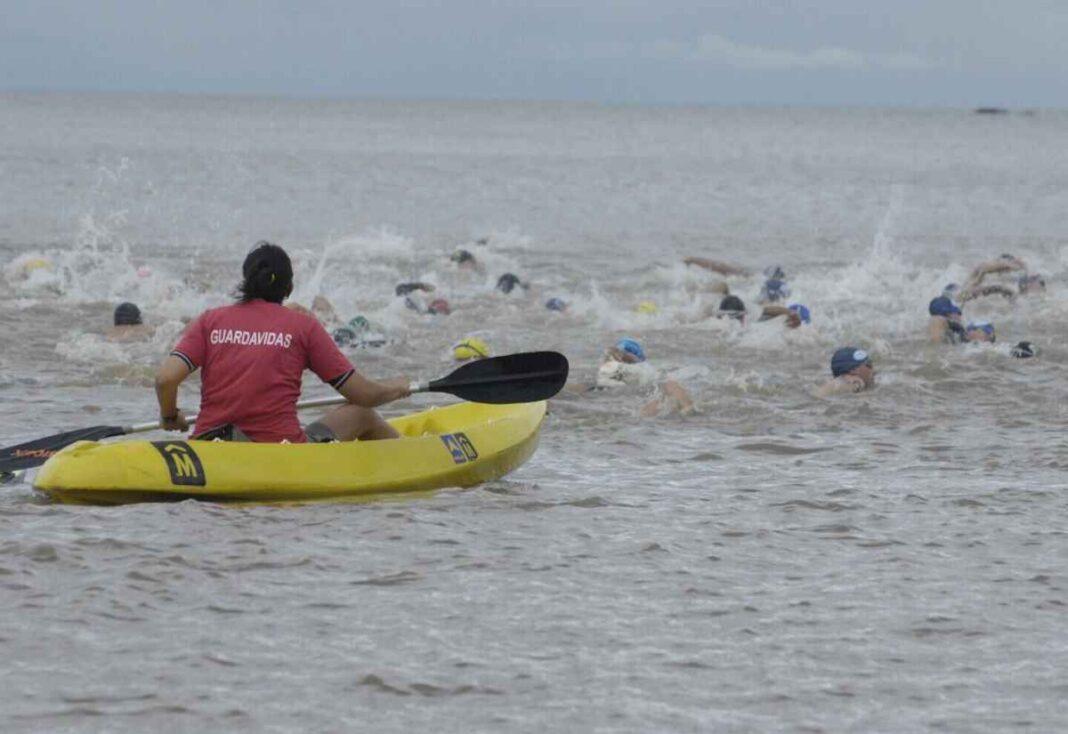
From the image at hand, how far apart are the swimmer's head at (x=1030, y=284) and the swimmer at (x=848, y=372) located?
7725mm

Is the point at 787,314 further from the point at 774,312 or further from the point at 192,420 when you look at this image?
the point at 192,420

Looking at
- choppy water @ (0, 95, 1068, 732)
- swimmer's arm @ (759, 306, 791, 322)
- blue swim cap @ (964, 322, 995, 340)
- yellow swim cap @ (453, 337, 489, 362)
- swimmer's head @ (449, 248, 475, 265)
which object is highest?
swimmer's head @ (449, 248, 475, 265)

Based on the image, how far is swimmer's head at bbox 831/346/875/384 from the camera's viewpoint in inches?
585

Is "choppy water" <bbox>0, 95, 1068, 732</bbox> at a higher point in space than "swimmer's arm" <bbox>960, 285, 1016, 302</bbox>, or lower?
lower

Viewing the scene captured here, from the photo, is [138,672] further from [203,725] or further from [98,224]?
[98,224]

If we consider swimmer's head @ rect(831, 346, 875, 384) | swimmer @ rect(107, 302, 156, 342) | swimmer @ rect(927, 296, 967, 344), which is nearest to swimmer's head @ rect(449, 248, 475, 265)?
swimmer @ rect(107, 302, 156, 342)

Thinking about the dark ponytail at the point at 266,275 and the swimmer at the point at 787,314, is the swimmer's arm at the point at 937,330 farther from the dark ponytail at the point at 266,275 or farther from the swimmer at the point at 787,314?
the dark ponytail at the point at 266,275

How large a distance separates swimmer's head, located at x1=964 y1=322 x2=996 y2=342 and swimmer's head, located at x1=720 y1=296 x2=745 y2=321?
8.59 feet

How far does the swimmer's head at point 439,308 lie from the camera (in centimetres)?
2038

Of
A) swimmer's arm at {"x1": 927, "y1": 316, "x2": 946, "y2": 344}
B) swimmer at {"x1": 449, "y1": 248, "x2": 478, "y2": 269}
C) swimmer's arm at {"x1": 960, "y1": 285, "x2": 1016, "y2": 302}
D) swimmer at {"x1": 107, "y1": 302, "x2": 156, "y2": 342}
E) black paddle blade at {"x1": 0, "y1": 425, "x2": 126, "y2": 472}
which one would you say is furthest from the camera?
swimmer at {"x1": 449, "y1": 248, "x2": 478, "y2": 269}

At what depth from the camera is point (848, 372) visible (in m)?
14.9

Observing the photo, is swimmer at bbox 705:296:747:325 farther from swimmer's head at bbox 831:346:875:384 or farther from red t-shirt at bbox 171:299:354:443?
red t-shirt at bbox 171:299:354:443

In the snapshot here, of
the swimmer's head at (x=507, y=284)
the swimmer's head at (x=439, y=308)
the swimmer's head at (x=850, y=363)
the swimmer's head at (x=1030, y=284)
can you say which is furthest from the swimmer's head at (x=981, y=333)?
the swimmer's head at (x=507, y=284)

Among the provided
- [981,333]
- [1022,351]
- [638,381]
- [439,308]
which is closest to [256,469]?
[638,381]
